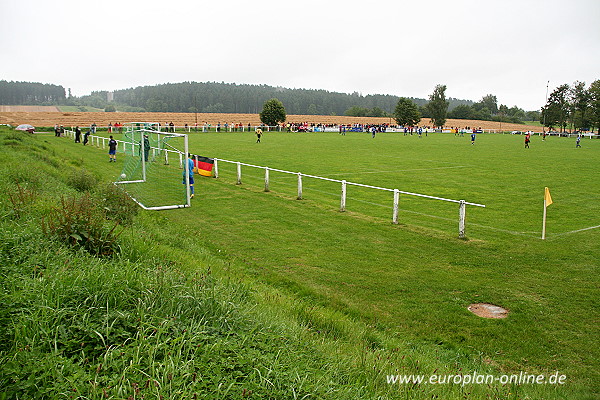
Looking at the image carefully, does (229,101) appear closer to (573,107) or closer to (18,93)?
(18,93)

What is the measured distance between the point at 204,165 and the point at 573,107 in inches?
4466

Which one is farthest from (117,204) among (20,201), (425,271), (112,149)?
(112,149)

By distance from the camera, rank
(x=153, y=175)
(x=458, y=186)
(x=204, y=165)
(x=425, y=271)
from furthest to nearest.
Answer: (x=204, y=165) → (x=153, y=175) → (x=458, y=186) → (x=425, y=271)

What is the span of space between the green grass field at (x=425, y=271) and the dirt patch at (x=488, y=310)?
0.51 feet

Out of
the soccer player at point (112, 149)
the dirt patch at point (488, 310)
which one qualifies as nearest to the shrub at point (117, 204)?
the dirt patch at point (488, 310)

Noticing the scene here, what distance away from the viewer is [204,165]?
22703 millimetres

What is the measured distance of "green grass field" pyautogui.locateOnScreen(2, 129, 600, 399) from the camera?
5.80 metres

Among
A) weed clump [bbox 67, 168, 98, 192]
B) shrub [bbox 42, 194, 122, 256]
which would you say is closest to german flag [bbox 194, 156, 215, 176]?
weed clump [bbox 67, 168, 98, 192]

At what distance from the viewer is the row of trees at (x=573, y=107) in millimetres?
105062

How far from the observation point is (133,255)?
648 centimetres

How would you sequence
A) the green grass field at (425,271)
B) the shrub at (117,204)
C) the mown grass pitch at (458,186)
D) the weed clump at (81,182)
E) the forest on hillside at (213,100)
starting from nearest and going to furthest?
1. the green grass field at (425,271)
2. the shrub at (117,204)
3. the weed clump at (81,182)
4. the mown grass pitch at (458,186)
5. the forest on hillside at (213,100)

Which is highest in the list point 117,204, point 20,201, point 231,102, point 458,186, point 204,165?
point 231,102

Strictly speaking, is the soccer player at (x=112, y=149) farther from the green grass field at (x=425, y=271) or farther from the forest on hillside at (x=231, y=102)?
the forest on hillside at (x=231, y=102)

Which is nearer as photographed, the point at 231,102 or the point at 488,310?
the point at 488,310
